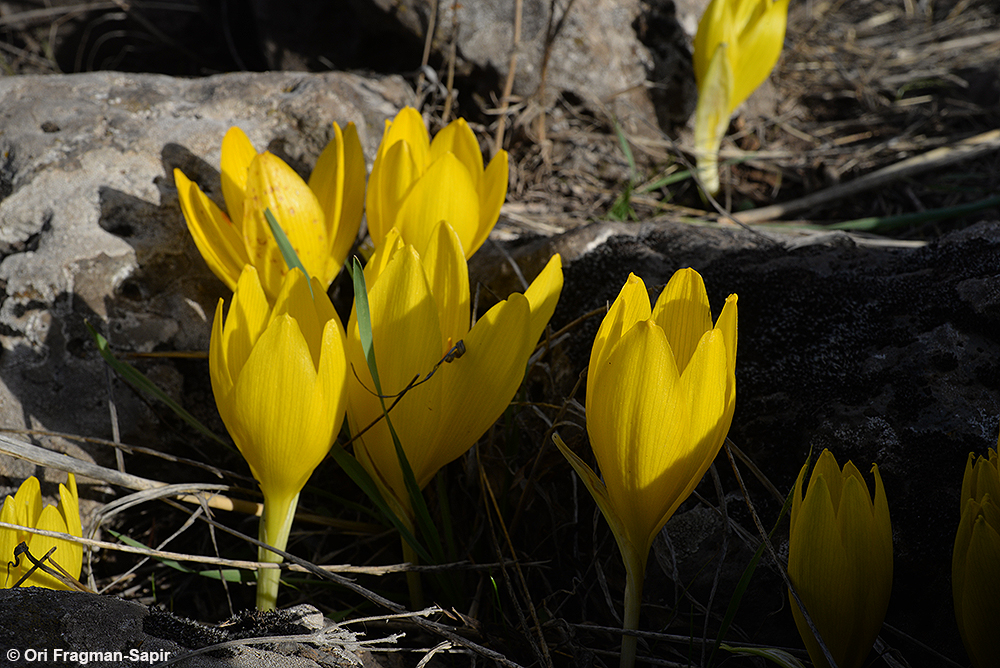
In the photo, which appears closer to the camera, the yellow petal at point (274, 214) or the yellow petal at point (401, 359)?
the yellow petal at point (401, 359)

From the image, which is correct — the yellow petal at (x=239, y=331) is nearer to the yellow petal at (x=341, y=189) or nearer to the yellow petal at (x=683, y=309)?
the yellow petal at (x=341, y=189)

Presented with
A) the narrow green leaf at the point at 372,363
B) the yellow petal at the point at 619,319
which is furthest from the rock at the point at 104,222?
the yellow petal at the point at 619,319

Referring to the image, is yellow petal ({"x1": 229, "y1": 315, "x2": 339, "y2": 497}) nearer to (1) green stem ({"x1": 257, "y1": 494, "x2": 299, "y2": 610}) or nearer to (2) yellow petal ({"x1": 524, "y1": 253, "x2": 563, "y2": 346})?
(1) green stem ({"x1": 257, "y1": 494, "x2": 299, "y2": 610})

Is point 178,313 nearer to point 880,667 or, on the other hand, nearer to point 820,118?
point 880,667

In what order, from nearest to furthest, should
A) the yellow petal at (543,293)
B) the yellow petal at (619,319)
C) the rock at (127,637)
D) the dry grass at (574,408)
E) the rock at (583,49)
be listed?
the rock at (127,637) < the yellow petal at (619,319) < the yellow petal at (543,293) < the dry grass at (574,408) < the rock at (583,49)

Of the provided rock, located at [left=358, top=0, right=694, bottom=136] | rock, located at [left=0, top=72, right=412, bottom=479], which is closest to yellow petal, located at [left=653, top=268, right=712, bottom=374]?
rock, located at [left=0, top=72, right=412, bottom=479]

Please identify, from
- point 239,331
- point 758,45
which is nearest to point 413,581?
point 239,331
